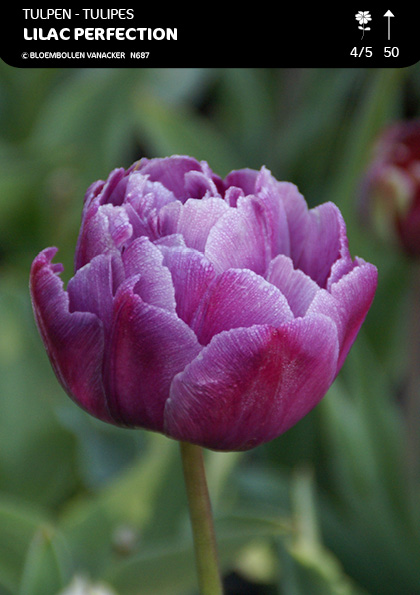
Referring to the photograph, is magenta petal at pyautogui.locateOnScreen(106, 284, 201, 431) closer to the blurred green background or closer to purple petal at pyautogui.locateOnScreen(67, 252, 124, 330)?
purple petal at pyautogui.locateOnScreen(67, 252, 124, 330)

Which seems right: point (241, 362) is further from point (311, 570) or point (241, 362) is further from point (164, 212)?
point (311, 570)

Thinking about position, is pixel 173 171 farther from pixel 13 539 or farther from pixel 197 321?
pixel 13 539

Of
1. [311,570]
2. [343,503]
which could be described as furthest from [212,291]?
[343,503]
